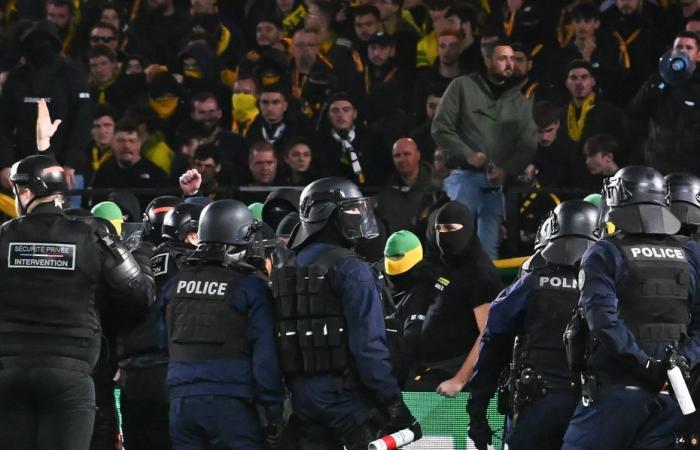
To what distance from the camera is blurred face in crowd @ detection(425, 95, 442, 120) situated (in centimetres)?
1532

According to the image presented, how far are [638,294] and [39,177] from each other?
333 centimetres

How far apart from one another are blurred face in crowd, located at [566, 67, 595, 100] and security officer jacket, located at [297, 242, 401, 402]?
639cm

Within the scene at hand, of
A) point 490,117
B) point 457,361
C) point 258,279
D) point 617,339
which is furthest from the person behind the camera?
point 490,117

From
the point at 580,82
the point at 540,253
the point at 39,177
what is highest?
the point at 580,82

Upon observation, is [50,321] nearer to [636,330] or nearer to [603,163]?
[636,330]

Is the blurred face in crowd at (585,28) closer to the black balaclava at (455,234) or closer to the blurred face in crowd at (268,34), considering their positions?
the blurred face in crowd at (268,34)

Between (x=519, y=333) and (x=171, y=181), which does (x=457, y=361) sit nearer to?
(x=519, y=333)

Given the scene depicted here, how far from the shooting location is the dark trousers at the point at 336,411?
8914mm

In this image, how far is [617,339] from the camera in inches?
337

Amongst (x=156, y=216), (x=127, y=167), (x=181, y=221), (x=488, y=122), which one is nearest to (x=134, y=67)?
(x=127, y=167)

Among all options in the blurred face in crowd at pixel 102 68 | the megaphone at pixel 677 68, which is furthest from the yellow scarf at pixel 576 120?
the blurred face in crowd at pixel 102 68

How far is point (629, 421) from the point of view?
8.76 metres

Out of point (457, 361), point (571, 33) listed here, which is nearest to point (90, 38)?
point (571, 33)

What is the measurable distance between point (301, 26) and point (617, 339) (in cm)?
955
